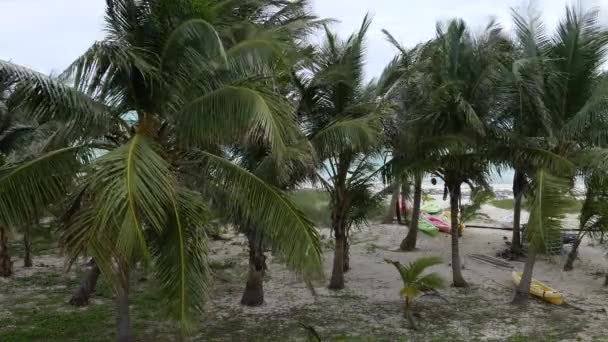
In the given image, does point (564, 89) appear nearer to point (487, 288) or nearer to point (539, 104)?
point (539, 104)

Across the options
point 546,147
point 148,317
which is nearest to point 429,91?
point 546,147

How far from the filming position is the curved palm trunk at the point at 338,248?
11555 mm

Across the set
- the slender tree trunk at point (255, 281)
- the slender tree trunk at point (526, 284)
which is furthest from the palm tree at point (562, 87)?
the slender tree trunk at point (255, 281)

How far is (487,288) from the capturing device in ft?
38.9

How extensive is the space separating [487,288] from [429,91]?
4419 millimetres

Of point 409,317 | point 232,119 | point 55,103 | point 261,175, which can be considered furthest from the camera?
point 409,317

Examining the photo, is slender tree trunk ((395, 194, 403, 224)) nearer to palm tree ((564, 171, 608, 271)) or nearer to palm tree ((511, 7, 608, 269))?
palm tree ((564, 171, 608, 271))

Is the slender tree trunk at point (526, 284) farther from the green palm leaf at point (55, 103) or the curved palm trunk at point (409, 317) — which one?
the green palm leaf at point (55, 103)

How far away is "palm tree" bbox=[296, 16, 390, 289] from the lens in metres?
9.52

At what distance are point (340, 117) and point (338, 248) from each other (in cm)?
302

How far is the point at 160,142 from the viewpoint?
6.70 m

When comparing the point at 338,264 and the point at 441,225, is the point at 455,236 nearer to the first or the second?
the point at 338,264

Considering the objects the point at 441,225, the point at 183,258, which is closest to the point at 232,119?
the point at 183,258

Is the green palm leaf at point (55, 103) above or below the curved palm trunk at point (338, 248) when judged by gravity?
above
